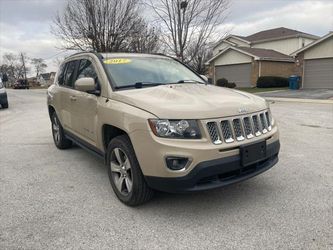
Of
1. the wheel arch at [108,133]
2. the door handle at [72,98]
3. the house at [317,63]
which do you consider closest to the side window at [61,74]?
the door handle at [72,98]

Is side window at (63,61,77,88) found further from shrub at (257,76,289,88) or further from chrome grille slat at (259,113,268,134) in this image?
shrub at (257,76,289,88)

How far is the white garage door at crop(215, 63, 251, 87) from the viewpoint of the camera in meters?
32.2

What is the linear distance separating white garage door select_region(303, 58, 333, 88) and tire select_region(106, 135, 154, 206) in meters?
25.9

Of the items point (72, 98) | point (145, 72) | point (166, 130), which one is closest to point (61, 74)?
point (72, 98)

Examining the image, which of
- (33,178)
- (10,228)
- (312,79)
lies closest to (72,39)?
(312,79)

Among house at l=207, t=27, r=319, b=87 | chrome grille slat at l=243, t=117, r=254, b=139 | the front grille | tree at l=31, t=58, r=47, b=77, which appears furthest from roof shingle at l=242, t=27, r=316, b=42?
tree at l=31, t=58, r=47, b=77

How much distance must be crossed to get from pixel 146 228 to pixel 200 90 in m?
1.78

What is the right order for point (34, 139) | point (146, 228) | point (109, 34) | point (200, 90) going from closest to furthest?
point (146, 228) → point (200, 90) → point (34, 139) → point (109, 34)

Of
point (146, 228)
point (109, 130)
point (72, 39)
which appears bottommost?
point (146, 228)

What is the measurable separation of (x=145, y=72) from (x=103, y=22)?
68.5ft

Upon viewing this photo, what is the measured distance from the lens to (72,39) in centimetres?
2572

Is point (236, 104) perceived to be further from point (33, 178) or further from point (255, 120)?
point (33, 178)

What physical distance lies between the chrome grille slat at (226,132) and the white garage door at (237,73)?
97.7 ft

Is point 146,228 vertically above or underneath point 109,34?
underneath
